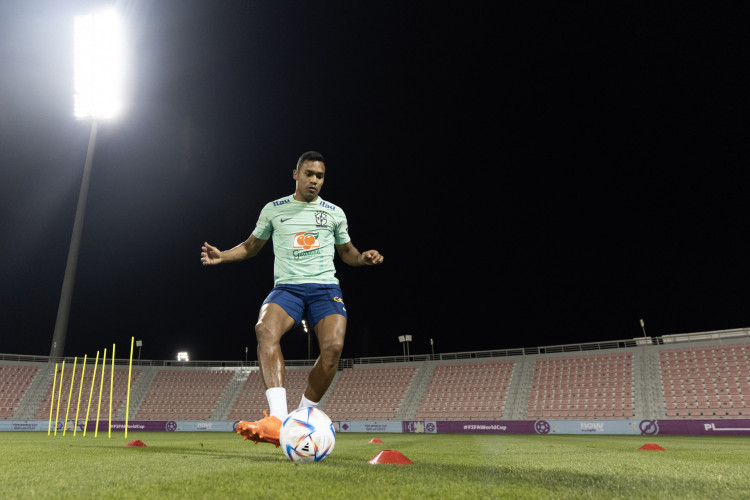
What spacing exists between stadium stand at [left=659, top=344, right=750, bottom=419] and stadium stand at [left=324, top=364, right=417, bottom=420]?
19.3 m

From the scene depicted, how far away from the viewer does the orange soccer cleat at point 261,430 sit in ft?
11.3

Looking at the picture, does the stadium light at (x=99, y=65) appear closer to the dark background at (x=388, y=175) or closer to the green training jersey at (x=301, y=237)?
the dark background at (x=388, y=175)

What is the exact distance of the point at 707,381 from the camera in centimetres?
2634

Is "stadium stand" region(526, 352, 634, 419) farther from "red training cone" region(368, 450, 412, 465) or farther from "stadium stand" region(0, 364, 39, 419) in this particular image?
"stadium stand" region(0, 364, 39, 419)

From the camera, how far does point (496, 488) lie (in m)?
2.12

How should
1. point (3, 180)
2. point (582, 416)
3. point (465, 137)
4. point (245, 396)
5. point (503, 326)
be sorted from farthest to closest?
point (503, 326)
point (245, 396)
point (465, 137)
point (3, 180)
point (582, 416)

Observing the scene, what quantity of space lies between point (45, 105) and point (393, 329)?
34525 millimetres

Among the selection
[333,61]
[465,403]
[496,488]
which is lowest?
[465,403]

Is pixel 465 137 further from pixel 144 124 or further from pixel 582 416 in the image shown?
pixel 144 124

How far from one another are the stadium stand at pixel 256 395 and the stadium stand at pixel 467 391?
1076 cm

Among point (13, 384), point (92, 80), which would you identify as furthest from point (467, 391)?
point (13, 384)

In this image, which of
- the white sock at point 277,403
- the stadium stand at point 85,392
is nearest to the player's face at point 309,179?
the white sock at point 277,403

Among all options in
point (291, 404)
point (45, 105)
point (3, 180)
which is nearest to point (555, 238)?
point (291, 404)

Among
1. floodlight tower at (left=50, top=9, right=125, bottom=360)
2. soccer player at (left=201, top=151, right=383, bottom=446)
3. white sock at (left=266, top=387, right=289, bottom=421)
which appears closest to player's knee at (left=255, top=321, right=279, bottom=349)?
soccer player at (left=201, top=151, right=383, bottom=446)
